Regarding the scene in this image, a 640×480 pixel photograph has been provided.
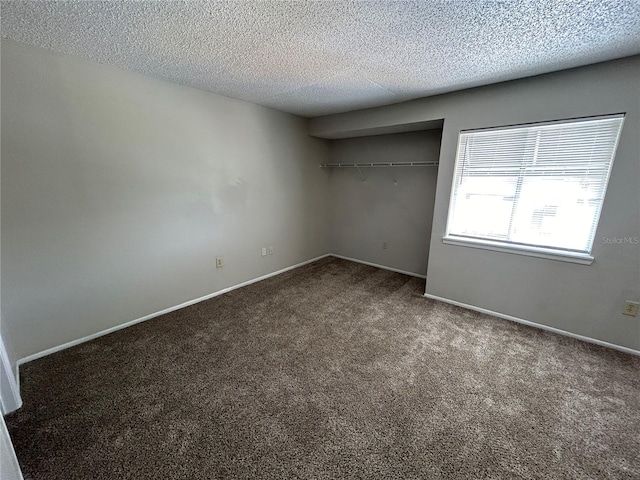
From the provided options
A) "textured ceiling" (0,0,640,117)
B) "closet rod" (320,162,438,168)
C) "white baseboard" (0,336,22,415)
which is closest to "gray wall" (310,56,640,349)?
"textured ceiling" (0,0,640,117)

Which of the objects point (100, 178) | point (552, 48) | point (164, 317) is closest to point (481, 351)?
point (552, 48)

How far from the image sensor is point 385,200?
4176mm

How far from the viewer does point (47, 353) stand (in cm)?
210

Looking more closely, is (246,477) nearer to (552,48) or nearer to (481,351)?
(481,351)

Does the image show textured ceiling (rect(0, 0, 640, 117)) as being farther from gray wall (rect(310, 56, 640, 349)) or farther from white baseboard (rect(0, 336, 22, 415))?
white baseboard (rect(0, 336, 22, 415))

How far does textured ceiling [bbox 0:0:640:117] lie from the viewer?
56.9 inches

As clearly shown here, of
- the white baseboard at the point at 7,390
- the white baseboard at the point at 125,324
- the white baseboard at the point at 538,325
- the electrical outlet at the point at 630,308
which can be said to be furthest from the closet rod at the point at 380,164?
the white baseboard at the point at 7,390

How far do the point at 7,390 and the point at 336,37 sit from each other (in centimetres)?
295

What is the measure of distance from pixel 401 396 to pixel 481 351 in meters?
0.98

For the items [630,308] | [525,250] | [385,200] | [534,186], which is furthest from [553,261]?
[385,200]

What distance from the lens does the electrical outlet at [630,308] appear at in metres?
2.17

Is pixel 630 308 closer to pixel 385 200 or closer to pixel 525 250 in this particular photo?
pixel 525 250

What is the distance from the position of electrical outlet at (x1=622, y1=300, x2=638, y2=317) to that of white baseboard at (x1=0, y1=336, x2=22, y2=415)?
4.45 metres

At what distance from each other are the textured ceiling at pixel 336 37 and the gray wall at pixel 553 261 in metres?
0.20
